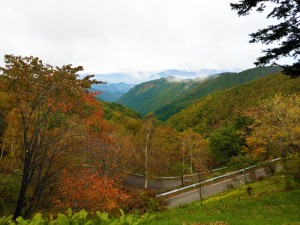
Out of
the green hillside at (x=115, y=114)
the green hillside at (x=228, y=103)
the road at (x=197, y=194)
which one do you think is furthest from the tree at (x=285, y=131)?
the green hillside at (x=228, y=103)

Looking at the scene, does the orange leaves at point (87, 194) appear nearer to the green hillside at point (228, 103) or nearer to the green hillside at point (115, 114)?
the green hillside at point (115, 114)

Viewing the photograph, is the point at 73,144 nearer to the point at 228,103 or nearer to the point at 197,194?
the point at 197,194

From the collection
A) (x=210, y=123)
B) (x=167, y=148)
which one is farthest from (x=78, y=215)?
(x=210, y=123)

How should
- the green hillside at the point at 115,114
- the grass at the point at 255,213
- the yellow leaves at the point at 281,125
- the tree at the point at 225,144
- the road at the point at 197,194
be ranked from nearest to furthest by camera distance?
the grass at the point at 255,213 < the yellow leaves at the point at 281,125 < the road at the point at 197,194 < the tree at the point at 225,144 < the green hillside at the point at 115,114

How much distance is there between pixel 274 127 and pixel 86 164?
Answer: 1457 cm

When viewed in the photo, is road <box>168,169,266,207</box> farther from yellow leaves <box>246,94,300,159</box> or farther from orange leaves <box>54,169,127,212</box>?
orange leaves <box>54,169,127,212</box>

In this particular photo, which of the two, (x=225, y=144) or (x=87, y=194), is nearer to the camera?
(x=87, y=194)

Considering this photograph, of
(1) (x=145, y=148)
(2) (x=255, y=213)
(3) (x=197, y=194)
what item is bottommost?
(3) (x=197, y=194)

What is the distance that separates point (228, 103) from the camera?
11438cm

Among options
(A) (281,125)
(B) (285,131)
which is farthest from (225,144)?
(B) (285,131)

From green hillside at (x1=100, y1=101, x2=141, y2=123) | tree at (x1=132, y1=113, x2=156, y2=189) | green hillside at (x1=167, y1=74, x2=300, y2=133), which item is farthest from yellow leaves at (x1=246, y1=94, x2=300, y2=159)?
green hillside at (x1=167, y1=74, x2=300, y2=133)

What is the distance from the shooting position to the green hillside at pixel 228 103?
101106mm

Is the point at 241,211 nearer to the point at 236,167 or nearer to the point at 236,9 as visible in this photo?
the point at 236,9

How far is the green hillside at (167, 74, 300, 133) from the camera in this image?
10111cm
